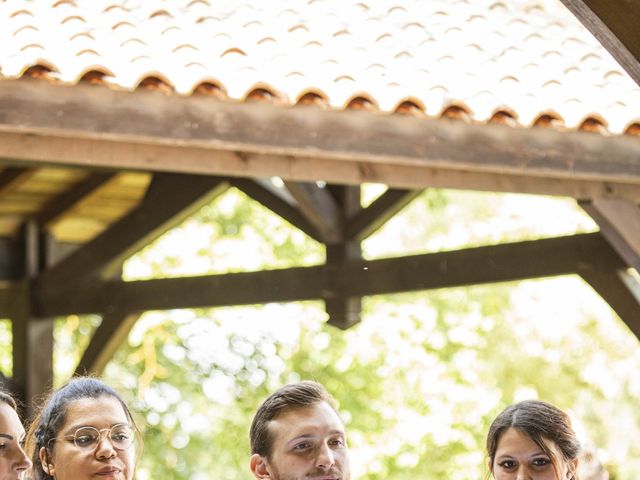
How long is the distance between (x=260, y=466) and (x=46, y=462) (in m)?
0.48

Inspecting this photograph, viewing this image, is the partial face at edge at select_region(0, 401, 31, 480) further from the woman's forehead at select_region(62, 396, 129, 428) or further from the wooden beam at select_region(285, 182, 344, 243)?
the wooden beam at select_region(285, 182, 344, 243)

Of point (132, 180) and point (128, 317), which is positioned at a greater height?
point (132, 180)

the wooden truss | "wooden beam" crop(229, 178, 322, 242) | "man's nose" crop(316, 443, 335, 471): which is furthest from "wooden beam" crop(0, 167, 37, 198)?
"man's nose" crop(316, 443, 335, 471)

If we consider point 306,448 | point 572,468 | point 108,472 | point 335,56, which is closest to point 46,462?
point 108,472

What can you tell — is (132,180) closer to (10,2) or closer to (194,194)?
(194,194)

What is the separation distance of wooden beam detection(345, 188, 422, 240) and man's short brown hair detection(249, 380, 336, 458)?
3546mm

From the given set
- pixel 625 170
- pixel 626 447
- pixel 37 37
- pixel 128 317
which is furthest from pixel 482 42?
pixel 626 447

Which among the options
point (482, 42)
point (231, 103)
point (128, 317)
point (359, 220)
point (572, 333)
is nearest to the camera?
point (231, 103)

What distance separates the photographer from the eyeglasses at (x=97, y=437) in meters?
Answer: 2.93

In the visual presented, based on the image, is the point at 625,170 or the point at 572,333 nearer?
the point at 625,170

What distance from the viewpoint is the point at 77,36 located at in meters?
4.59

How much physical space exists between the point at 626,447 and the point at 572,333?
138 centimetres

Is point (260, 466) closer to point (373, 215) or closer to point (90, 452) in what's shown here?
point (90, 452)

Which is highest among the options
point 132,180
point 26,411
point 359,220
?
point 132,180
